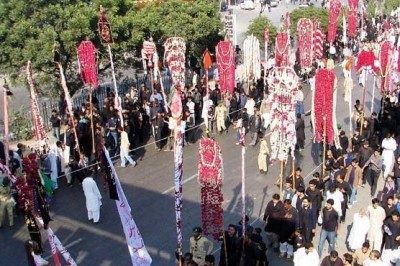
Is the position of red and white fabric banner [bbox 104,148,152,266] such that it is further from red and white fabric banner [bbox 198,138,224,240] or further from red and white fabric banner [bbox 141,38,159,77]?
red and white fabric banner [bbox 141,38,159,77]

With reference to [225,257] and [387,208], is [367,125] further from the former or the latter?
[225,257]

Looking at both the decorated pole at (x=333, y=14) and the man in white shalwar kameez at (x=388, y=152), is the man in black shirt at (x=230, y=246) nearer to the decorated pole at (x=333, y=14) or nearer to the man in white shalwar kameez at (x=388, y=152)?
the man in white shalwar kameez at (x=388, y=152)

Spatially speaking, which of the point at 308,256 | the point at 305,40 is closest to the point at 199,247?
the point at 308,256

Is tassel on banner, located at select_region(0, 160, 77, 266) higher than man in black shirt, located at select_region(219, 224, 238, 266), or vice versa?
tassel on banner, located at select_region(0, 160, 77, 266)

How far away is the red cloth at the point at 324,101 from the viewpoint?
1486 centimetres

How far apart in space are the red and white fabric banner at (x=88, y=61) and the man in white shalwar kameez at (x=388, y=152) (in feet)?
29.2

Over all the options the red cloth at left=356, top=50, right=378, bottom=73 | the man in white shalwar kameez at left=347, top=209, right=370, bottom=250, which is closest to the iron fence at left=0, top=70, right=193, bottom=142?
the red cloth at left=356, top=50, right=378, bottom=73

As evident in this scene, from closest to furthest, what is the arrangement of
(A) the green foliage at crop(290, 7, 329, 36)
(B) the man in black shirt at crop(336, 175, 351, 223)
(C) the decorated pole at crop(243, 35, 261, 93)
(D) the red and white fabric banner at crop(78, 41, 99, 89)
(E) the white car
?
(B) the man in black shirt at crop(336, 175, 351, 223), (D) the red and white fabric banner at crop(78, 41, 99, 89), (C) the decorated pole at crop(243, 35, 261, 93), (A) the green foliage at crop(290, 7, 329, 36), (E) the white car

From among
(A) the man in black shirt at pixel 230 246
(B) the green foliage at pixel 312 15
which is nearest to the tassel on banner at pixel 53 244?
(A) the man in black shirt at pixel 230 246

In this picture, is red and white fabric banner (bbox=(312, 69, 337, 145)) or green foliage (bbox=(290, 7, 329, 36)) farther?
green foliage (bbox=(290, 7, 329, 36))

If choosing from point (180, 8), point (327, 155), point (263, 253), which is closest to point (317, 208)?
point (263, 253)

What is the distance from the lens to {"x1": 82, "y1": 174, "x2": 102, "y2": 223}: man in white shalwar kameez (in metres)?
13.5

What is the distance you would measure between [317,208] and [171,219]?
3.63 metres

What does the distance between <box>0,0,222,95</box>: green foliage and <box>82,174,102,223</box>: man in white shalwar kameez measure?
25.8 ft
